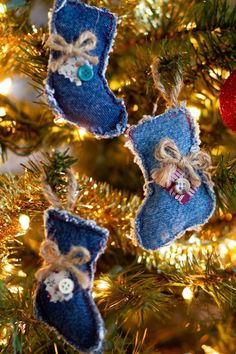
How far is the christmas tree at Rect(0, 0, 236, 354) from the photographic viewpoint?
613 millimetres

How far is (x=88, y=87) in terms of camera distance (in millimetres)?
566

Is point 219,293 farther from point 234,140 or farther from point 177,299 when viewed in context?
point 234,140

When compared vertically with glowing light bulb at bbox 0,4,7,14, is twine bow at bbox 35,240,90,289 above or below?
below

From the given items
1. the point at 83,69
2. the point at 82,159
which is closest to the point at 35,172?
the point at 83,69

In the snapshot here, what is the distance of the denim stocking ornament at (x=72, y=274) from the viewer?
53 centimetres

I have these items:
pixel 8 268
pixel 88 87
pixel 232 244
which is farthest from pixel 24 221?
pixel 232 244

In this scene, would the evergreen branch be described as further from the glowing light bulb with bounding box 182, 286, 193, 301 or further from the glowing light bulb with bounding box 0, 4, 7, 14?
the glowing light bulb with bounding box 0, 4, 7, 14

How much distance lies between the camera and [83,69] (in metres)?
0.56

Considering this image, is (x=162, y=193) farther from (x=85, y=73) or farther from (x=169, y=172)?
(x=85, y=73)

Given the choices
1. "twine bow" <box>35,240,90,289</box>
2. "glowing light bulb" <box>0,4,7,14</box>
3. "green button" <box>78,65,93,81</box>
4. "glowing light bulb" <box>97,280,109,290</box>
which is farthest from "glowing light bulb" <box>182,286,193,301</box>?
"glowing light bulb" <box>0,4,7,14</box>

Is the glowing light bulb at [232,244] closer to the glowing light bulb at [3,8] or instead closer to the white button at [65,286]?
the white button at [65,286]

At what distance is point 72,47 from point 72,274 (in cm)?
25

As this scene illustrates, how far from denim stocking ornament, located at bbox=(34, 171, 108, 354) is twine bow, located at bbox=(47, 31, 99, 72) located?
0.14 meters

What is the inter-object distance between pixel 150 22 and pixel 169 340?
564mm
